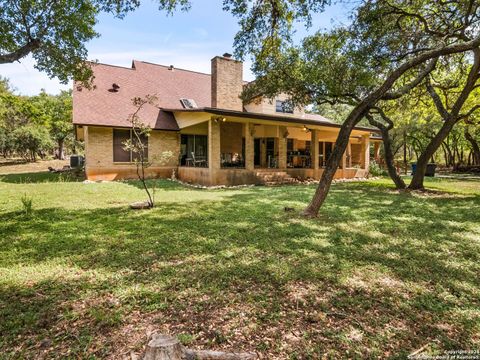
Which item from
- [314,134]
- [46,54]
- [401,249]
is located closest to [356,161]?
[314,134]

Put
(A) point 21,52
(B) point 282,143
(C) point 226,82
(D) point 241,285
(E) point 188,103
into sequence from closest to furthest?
(D) point 241,285 → (A) point 21,52 → (B) point 282,143 → (C) point 226,82 → (E) point 188,103

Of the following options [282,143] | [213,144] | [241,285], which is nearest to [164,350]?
[241,285]

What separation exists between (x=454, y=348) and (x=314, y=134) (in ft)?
46.8

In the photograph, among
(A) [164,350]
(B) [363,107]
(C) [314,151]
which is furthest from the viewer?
(C) [314,151]

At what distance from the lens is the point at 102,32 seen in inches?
329

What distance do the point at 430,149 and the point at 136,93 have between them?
50.3ft

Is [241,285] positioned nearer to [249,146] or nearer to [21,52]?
[21,52]

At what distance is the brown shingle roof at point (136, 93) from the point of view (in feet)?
46.3

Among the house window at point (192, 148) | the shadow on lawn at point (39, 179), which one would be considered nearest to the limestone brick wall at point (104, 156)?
the shadow on lawn at point (39, 179)

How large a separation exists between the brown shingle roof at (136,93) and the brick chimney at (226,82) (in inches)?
111

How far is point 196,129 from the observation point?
53.4 feet

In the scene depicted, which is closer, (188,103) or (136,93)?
(136,93)

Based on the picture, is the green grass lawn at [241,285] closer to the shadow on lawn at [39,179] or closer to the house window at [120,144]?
the shadow on lawn at [39,179]

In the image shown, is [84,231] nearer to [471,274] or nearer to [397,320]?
[397,320]
